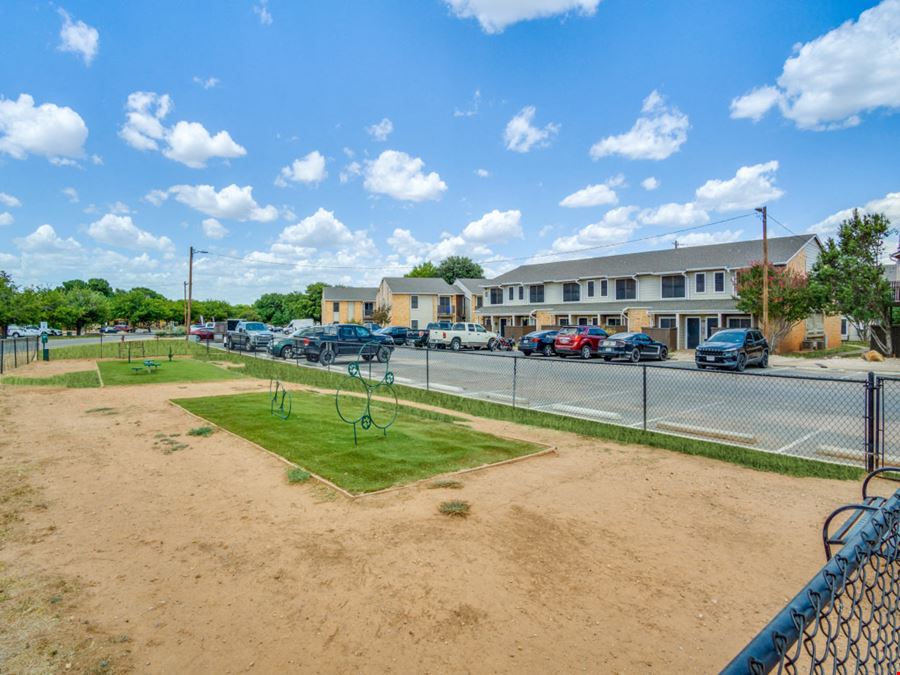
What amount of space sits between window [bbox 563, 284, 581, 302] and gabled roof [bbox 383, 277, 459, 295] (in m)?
22.7

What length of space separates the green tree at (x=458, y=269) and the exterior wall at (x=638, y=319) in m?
53.8

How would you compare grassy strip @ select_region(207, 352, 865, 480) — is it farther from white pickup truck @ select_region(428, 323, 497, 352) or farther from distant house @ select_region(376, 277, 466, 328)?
distant house @ select_region(376, 277, 466, 328)

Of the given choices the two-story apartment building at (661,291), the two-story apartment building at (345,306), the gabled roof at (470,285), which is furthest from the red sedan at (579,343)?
the two-story apartment building at (345,306)

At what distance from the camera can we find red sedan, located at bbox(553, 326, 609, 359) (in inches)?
1075

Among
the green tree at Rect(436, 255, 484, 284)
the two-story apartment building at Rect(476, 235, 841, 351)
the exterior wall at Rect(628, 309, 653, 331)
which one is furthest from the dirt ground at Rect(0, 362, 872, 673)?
the green tree at Rect(436, 255, 484, 284)

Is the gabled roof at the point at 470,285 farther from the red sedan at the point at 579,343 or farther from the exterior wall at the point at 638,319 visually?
the red sedan at the point at 579,343

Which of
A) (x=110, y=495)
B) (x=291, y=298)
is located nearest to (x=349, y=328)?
(x=110, y=495)

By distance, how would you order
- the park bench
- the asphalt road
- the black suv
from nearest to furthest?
1. the park bench
2. the asphalt road
3. the black suv

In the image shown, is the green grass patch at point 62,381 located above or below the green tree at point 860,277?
below

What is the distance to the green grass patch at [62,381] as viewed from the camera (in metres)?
16.4

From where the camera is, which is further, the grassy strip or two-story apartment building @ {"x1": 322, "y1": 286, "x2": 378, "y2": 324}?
two-story apartment building @ {"x1": 322, "y1": 286, "x2": 378, "y2": 324}

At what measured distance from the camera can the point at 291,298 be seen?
94.1 m

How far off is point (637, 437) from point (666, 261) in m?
35.8

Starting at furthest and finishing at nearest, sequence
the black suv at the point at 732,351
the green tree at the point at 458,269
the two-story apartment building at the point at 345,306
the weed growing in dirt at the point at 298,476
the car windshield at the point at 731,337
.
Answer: the green tree at the point at 458,269 → the two-story apartment building at the point at 345,306 → the car windshield at the point at 731,337 → the black suv at the point at 732,351 → the weed growing in dirt at the point at 298,476
